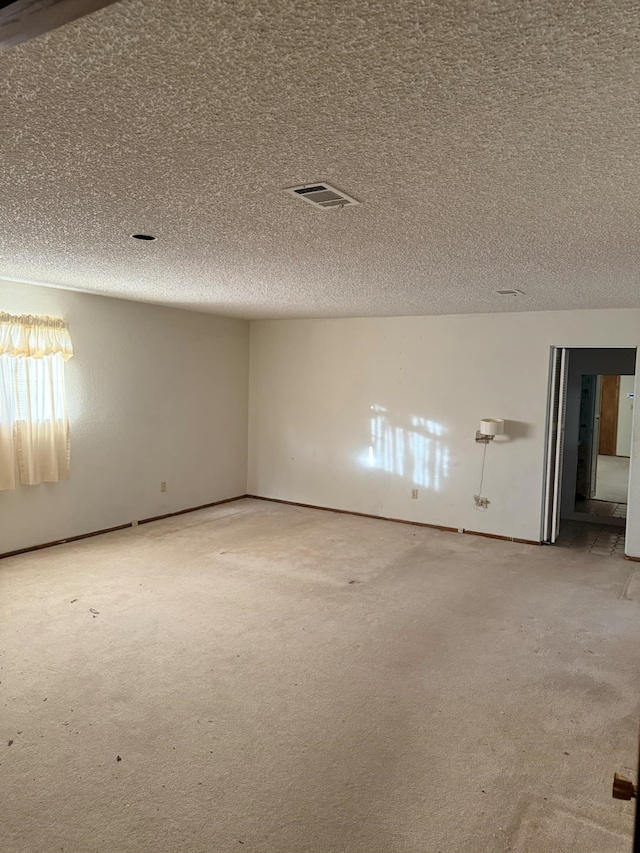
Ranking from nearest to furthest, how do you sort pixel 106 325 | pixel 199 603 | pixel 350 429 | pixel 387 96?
pixel 387 96, pixel 199 603, pixel 106 325, pixel 350 429

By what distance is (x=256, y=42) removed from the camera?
1.27 m

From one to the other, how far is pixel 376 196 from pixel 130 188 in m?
0.96

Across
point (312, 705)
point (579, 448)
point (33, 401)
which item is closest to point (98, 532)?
point (33, 401)

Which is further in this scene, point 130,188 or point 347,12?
point 130,188

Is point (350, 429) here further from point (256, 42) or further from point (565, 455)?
point (256, 42)

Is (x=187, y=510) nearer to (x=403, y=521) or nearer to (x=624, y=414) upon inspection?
(x=403, y=521)

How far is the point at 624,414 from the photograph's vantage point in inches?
378

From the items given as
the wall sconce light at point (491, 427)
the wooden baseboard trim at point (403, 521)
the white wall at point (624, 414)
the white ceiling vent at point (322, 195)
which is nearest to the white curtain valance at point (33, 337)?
the wooden baseboard trim at point (403, 521)

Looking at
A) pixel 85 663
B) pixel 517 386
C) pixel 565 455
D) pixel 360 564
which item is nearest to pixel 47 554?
pixel 85 663

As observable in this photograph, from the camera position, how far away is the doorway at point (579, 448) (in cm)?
587

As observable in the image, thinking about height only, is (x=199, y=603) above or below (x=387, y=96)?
below

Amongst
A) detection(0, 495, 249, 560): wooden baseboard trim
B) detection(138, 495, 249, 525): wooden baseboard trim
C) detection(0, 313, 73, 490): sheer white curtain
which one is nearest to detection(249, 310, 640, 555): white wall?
detection(138, 495, 249, 525): wooden baseboard trim

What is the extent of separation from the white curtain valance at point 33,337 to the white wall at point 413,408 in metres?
2.78

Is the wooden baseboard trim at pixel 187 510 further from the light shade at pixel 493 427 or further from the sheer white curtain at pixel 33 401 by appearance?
the light shade at pixel 493 427
